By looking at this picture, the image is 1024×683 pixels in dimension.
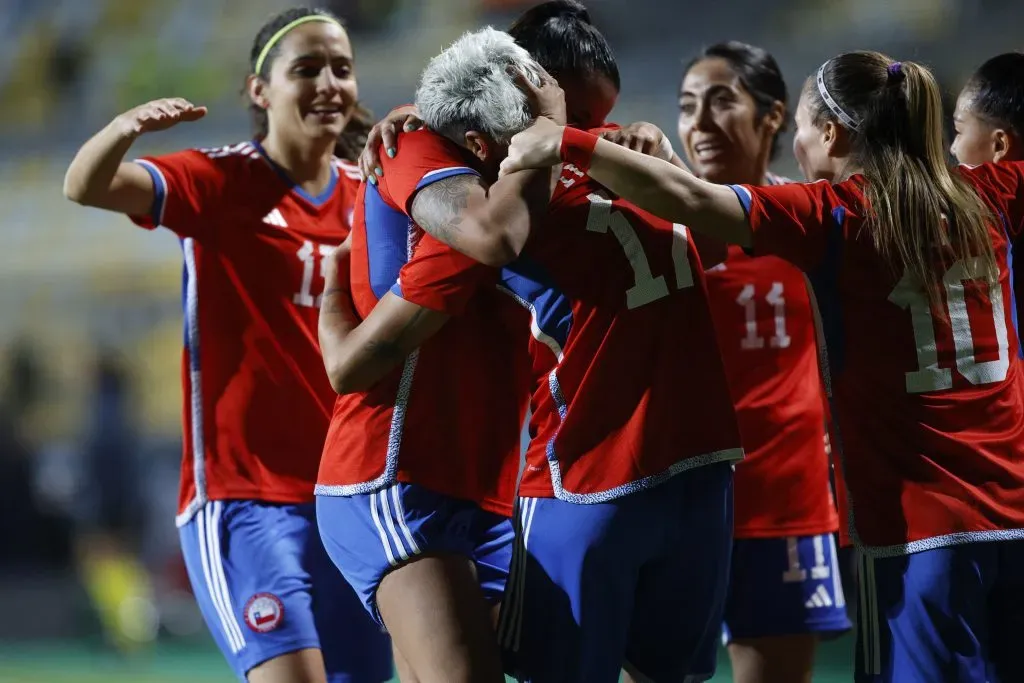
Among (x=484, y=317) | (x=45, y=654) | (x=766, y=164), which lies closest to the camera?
(x=484, y=317)

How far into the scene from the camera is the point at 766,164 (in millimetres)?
4324

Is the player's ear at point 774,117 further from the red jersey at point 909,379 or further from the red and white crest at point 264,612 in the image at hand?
the red and white crest at point 264,612

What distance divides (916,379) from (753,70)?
1899 millimetres

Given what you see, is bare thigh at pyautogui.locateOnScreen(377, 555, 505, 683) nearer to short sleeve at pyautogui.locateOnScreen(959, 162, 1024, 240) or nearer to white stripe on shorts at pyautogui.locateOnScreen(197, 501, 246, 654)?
white stripe on shorts at pyautogui.locateOnScreen(197, 501, 246, 654)

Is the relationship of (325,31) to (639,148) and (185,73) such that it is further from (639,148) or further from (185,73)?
(185,73)

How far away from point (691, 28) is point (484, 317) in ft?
23.2

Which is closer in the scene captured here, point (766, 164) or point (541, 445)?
point (541, 445)

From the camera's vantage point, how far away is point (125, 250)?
1005cm

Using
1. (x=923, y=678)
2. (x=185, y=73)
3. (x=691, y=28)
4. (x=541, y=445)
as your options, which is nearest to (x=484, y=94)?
(x=541, y=445)

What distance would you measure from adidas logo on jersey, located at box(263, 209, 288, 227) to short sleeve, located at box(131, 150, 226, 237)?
156 millimetres

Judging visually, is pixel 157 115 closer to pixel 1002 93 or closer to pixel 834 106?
pixel 834 106

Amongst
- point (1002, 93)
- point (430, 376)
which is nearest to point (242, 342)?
point (430, 376)

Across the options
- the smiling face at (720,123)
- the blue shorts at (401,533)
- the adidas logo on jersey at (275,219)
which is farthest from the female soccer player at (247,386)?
the smiling face at (720,123)

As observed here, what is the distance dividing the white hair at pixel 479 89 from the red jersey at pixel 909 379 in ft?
1.63
